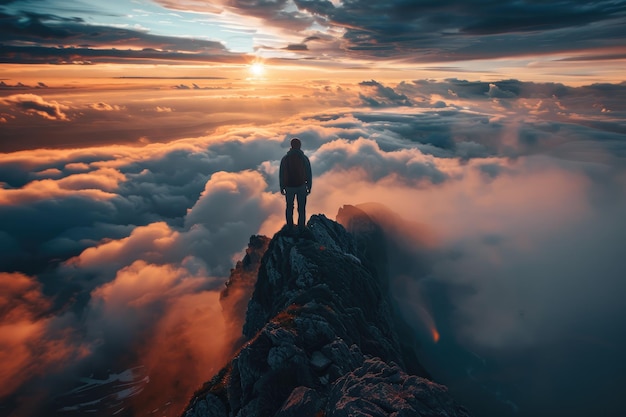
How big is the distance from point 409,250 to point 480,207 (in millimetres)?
115733

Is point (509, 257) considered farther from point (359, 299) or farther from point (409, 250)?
point (359, 299)

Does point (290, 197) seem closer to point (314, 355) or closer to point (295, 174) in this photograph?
point (295, 174)

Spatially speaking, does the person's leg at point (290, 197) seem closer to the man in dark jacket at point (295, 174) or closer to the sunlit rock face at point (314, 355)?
the man in dark jacket at point (295, 174)

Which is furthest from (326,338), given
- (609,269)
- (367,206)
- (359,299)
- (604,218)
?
(604,218)

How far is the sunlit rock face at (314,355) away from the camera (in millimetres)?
13344

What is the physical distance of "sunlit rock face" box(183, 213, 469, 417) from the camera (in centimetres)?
1334

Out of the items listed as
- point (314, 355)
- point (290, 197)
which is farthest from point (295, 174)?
point (314, 355)

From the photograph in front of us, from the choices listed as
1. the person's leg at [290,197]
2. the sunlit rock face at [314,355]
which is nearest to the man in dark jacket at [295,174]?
the person's leg at [290,197]

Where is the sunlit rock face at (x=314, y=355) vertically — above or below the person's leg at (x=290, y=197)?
below

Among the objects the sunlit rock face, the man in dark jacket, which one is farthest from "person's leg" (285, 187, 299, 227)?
the sunlit rock face

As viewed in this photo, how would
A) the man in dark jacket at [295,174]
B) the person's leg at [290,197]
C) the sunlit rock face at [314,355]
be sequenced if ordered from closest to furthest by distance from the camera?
the sunlit rock face at [314,355]
the man in dark jacket at [295,174]
the person's leg at [290,197]

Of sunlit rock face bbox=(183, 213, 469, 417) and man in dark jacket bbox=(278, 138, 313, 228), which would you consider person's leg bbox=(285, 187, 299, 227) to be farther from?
sunlit rock face bbox=(183, 213, 469, 417)

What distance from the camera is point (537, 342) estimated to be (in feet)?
195

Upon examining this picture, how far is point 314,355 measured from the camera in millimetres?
18594
